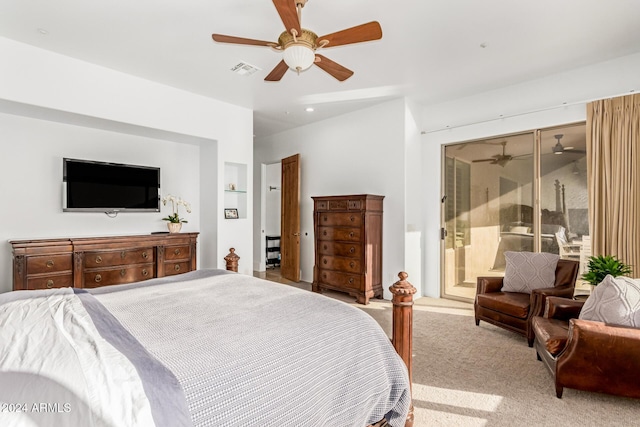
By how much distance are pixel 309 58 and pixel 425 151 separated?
10.7ft

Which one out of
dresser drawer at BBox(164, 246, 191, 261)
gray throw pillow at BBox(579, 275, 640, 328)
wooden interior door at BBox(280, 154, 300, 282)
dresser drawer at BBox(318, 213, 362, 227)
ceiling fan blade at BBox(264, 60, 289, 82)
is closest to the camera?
gray throw pillow at BBox(579, 275, 640, 328)

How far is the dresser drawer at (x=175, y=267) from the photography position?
4234 mm

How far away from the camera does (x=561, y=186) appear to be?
3932 mm

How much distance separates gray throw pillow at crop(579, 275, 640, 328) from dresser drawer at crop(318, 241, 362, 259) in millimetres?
2698

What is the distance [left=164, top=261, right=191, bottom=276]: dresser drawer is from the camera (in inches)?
167

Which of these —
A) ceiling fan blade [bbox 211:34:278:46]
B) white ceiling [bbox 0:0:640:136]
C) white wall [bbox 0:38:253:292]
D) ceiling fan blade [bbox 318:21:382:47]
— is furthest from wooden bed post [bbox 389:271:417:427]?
white wall [bbox 0:38:253:292]

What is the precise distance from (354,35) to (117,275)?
359cm

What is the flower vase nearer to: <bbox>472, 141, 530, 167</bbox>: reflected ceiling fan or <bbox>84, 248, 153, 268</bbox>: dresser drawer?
<bbox>84, 248, 153, 268</bbox>: dresser drawer

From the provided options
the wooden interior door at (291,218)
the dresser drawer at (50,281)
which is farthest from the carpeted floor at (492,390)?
the dresser drawer at (50,281)

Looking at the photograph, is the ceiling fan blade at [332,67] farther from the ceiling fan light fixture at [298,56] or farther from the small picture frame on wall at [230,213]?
the small picture frame on wall at [230,213]

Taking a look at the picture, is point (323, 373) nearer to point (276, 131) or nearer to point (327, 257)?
point (327, 257)

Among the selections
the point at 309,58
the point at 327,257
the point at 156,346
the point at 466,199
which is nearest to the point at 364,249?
the point at 327,257

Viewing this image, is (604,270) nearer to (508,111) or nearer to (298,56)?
(508,111)

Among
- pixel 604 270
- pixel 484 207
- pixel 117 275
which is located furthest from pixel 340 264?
pixel 604 270
